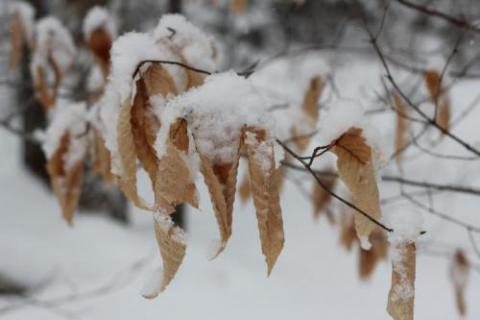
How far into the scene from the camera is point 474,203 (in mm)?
6918

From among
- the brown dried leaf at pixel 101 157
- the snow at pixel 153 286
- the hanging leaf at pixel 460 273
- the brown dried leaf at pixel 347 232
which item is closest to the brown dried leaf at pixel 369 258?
the brown dried leaf at pixel 347 232

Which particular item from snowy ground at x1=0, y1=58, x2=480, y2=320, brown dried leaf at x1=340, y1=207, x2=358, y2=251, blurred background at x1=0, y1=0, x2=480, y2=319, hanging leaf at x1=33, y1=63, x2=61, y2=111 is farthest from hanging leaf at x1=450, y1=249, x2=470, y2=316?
hanging leaf at x1=33, y1=63, x2=61, y2=111

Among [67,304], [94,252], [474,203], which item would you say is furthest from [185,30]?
[474,203]

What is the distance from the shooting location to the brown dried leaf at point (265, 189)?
0.63 metres

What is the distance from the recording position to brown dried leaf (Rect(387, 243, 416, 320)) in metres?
0.70

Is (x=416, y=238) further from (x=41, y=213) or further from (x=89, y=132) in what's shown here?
(x=41, y=213)

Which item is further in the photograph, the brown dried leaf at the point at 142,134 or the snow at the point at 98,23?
the snow at the point at 98,23

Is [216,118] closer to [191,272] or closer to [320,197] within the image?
[320,197]

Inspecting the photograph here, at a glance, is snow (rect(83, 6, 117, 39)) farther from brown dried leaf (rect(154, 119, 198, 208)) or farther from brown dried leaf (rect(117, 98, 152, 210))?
brown dried leaf (rect(154, 119, 198, 208))

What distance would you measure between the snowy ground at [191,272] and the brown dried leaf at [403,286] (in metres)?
1.79

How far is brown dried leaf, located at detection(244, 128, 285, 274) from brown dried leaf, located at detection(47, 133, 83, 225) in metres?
0.75

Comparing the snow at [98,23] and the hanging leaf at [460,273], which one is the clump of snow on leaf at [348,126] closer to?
the snow at [98,23]

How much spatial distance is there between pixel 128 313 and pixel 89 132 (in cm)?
189

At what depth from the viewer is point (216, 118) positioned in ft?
2.22
